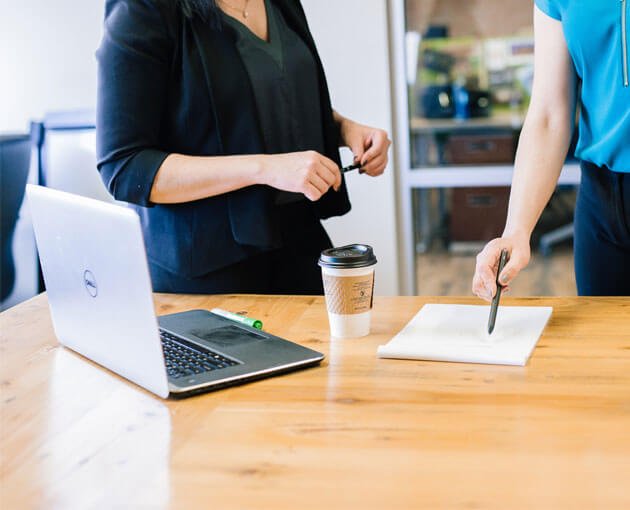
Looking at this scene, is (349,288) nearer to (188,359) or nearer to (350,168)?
(188,359)

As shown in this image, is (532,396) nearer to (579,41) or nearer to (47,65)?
(579,41)

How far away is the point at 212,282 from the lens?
1788 mm

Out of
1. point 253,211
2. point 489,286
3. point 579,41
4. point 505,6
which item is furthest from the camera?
point 505,6

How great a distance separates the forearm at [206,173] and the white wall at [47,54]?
6.63 ft

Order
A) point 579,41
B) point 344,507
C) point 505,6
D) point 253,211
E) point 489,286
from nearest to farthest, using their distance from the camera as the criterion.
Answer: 1. point 344,507
2. point 489,286
3. point 579,41
4. point 253,211
5. point 505,6

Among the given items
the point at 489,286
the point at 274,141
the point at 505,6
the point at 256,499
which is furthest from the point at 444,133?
A: the point at 256,499

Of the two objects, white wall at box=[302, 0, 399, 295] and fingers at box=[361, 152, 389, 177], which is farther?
white wall at box=[302, 0, 399, 295]

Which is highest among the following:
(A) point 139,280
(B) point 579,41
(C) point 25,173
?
(B) point 579,41

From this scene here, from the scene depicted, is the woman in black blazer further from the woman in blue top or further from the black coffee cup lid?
the woman in blue top

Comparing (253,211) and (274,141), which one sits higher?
(274,141)

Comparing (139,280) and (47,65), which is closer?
(139,280)

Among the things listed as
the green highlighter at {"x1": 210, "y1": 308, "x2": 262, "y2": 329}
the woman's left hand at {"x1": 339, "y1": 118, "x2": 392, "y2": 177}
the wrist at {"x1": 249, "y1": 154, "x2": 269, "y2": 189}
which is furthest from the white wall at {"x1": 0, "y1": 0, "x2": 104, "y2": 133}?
the green highlighter at {"x1": 210, "y1": 308, "x2": 262, "y2": 329}

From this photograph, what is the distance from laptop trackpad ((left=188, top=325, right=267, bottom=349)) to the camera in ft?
4.55

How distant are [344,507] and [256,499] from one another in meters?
0.09
